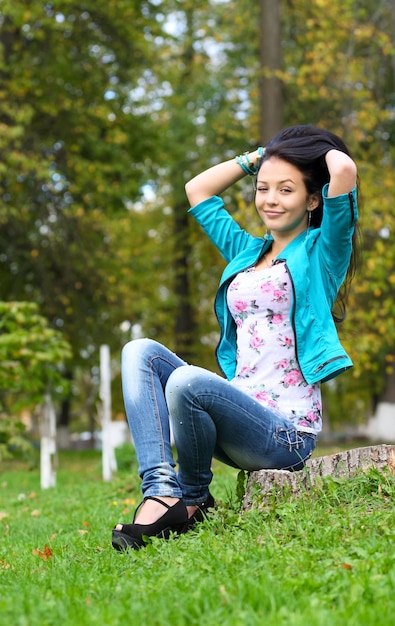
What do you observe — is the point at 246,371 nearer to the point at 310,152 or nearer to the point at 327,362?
the point at 327,362

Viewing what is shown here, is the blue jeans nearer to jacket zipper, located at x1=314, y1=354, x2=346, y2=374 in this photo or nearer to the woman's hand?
jacket zipper, located at x1=314, y1=354, x2=346, y2=374

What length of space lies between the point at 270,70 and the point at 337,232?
31.8 feet

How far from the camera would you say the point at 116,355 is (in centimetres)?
1727

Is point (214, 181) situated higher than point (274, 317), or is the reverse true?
point (214, 181)

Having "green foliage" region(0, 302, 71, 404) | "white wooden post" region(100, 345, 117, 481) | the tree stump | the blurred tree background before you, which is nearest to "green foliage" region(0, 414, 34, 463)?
"green foliage" region(0, 302, 71, 404)

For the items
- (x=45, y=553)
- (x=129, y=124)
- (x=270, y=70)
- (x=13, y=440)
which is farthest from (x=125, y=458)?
(x=129, y=124)

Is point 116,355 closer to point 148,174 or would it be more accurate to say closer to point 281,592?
point 148,174

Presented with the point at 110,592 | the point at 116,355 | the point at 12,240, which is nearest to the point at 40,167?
the point at 12,240

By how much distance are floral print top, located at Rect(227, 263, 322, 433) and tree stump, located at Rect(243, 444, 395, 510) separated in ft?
0.62

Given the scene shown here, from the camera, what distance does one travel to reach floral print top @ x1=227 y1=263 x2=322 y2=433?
374 cm

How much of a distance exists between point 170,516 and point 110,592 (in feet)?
2.44

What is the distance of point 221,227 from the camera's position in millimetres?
4340

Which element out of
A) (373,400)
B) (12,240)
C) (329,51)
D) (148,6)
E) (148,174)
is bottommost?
(373,400)

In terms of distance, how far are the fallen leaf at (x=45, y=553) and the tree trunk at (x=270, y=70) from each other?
30.7 ft
